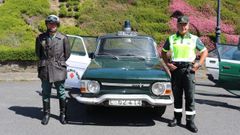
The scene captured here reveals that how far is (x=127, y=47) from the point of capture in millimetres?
9008

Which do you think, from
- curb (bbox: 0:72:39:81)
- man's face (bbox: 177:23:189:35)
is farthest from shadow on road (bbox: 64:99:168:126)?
curb (bbox: 0:72:39:81)

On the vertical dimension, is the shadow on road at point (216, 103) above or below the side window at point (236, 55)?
below

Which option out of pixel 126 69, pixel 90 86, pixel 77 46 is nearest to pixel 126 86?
pixel 126 69

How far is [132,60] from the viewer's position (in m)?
8.52

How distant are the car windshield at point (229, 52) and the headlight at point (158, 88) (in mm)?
3089

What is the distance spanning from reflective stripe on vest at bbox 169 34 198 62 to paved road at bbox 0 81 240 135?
118 cm

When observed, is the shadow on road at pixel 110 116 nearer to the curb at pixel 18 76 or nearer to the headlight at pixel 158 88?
the headlight at pixel 158 88

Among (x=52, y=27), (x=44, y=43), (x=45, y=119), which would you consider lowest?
(x=45, y=119)

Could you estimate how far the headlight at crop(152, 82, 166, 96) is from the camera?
7.40 m

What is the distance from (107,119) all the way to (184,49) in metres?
1.93

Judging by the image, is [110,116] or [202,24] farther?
[202,24]

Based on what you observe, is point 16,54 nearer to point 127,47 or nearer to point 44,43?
point 127,47

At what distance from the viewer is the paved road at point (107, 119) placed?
7.20 metres

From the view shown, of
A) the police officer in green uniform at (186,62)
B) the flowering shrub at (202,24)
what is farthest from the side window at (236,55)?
the flowering shrub at (202,24)
